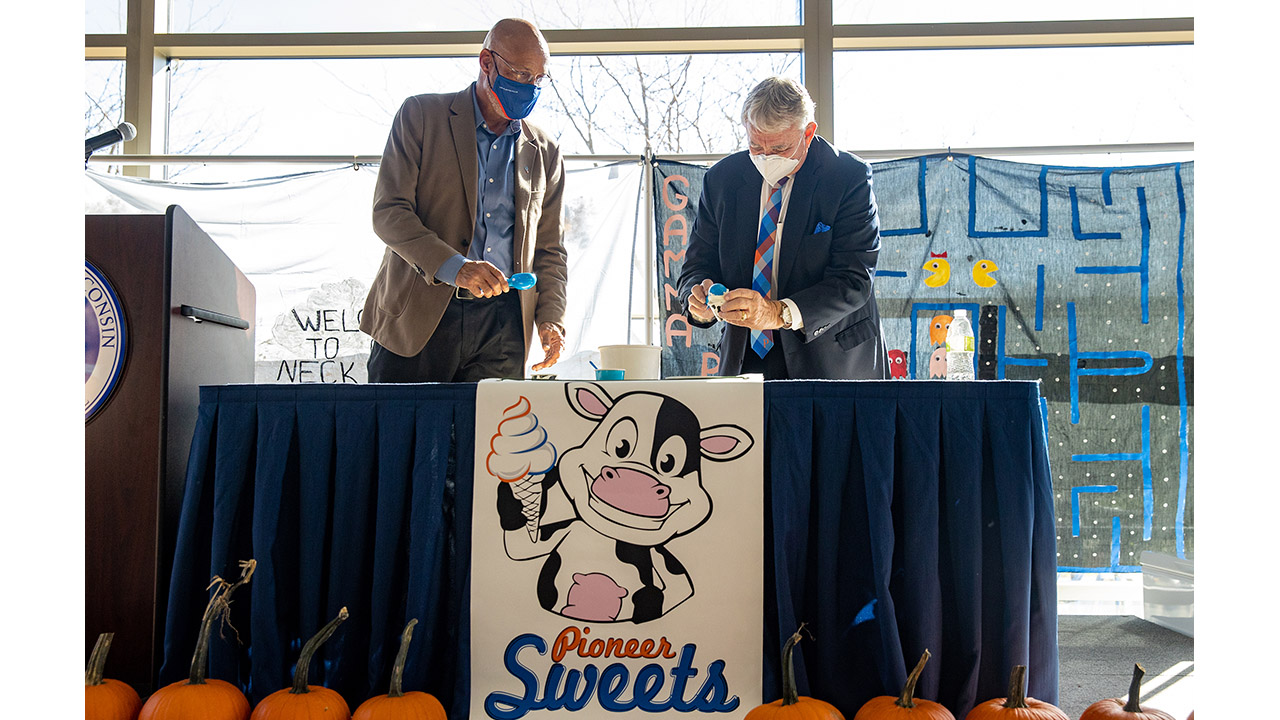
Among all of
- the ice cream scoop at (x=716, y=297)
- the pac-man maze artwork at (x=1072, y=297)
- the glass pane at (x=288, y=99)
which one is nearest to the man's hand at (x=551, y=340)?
the ice cream scoop at (x=716, y=297)

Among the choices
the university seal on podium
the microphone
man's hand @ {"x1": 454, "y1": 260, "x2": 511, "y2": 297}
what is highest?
the microphone

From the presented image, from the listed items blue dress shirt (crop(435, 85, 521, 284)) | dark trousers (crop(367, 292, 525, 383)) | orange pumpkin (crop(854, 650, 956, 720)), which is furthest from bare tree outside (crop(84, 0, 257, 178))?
orange pumpkin (crop(854, 650, 956, 720))

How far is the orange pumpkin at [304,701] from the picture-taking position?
1278 millimetres

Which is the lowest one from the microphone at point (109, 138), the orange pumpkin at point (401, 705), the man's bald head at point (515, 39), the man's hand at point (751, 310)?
the orange pumpkin at point (401, 705)

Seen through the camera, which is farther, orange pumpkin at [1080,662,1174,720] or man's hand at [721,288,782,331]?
man's hand at [721,288,782,331]

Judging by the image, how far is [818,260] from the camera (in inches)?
79.4

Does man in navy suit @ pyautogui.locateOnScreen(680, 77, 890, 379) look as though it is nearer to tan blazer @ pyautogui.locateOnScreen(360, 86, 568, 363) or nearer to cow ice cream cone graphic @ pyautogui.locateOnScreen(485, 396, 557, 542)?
tan blazer @ pyautogui.locateOnScreen(360, 86, 568, 363)

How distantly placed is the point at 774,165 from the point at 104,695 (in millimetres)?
1699

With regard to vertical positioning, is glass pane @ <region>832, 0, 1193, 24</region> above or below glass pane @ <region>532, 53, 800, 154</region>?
above

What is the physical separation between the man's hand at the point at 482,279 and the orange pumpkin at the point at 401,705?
756 mm

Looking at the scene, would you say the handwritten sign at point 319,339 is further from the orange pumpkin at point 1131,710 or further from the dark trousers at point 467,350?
the orange pumpkin at point 1131,710

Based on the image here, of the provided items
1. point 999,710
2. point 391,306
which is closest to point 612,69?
point 391,306

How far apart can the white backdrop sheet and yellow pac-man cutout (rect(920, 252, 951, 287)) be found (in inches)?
43.3

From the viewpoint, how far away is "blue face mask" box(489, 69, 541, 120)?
6.61 ft
